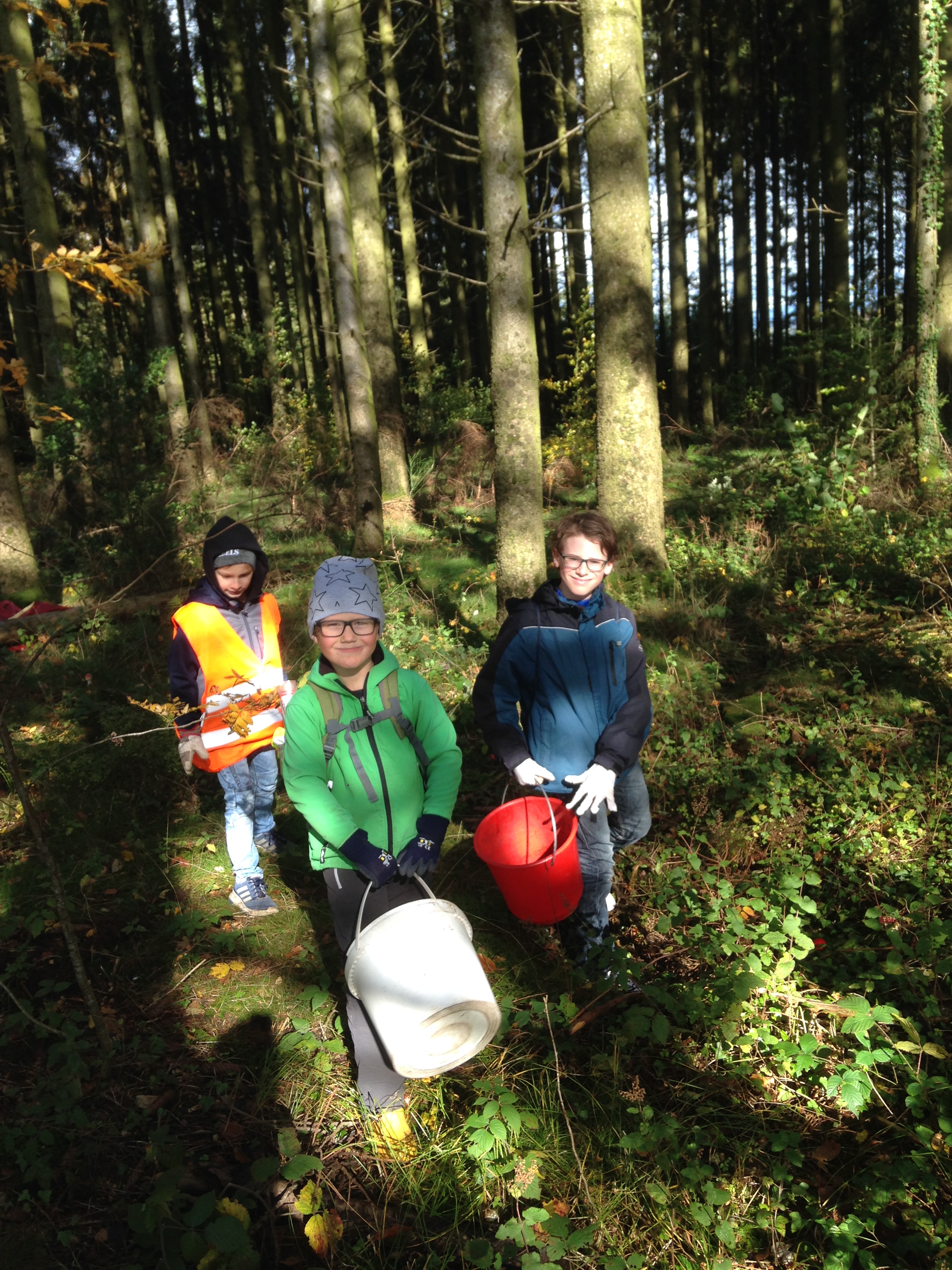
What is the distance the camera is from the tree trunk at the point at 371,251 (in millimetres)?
9227

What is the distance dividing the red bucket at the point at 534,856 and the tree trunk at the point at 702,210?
1316cm

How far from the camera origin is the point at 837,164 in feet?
46.0

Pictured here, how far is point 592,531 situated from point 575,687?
61 cm

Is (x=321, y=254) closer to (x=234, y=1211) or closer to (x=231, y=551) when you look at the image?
(x=231, y=551)

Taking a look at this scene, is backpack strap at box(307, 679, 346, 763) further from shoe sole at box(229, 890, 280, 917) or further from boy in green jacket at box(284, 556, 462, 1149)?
shoe sole at box(229, 890, 280, 917)

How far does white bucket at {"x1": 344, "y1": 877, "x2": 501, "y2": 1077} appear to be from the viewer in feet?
7.32

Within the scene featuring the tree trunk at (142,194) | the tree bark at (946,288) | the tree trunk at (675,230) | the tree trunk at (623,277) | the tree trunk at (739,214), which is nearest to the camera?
the tree trunk at (623,277)

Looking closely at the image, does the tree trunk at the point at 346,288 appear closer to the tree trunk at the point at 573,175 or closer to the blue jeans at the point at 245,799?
the blue jeans at the point at 245,799

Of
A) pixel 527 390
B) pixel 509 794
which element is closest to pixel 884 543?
pixel 527 390

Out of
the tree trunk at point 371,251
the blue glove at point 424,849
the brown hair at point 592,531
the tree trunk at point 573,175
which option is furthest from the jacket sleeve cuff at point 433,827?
the tree trunk at point 573,175

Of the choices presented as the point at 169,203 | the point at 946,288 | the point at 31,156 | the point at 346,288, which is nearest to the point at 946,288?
the point at 946,288

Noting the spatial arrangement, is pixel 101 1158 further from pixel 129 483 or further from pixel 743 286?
pixel 743 286

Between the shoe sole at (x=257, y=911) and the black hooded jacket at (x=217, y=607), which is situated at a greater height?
the black hooded jacket at (x=217, y=607)

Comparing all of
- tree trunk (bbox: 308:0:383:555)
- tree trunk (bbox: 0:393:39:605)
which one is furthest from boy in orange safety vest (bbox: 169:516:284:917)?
tree trunk (bbox: 0:393:39:605)
